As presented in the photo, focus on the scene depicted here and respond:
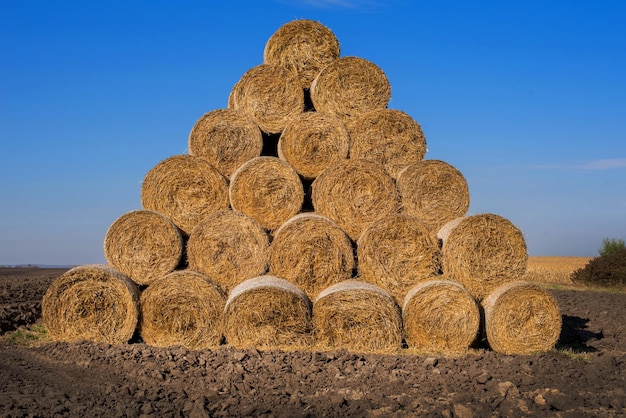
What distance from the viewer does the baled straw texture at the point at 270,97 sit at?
10.1 metres

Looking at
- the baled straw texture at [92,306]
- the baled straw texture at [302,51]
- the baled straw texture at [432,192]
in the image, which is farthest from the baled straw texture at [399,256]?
the baled straw texture at [302,51]

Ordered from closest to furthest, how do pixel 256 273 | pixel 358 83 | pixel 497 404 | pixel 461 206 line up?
pixel 497 404, pixel 256 273, pixel 461 206, pixel 358 83

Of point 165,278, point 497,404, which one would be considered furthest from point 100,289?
point 497,404

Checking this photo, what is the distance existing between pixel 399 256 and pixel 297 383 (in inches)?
99.0

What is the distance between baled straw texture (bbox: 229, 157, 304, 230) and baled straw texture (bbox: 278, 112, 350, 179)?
1.18 feet

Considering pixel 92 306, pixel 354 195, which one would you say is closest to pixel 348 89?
pixel 354 195

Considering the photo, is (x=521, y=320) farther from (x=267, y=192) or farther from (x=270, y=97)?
(x=270, y=97)

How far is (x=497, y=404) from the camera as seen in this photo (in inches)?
231

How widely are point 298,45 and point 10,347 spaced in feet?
19.0

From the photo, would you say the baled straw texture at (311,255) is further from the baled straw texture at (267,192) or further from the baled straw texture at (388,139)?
the baled straw texture at (388,139)

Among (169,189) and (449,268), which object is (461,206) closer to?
(449,268)

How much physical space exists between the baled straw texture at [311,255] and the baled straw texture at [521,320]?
1818mm

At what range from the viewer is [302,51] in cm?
1080

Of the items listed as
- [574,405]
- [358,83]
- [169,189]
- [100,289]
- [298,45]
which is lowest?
[574,405]
